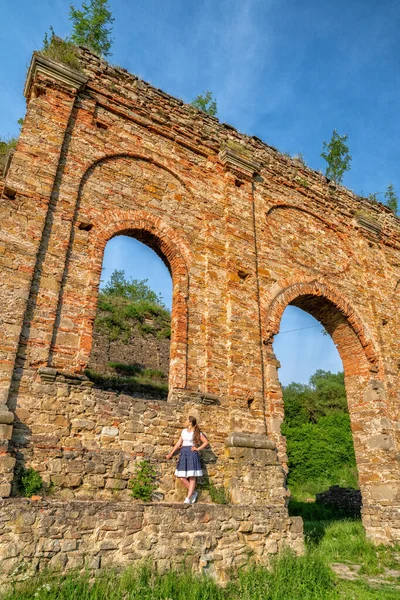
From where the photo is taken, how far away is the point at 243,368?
6934mm

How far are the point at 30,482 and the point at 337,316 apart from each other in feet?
23.2

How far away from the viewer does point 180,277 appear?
7137mm

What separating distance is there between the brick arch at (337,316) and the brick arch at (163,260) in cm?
245

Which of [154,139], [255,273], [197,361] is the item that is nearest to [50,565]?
[197,361]

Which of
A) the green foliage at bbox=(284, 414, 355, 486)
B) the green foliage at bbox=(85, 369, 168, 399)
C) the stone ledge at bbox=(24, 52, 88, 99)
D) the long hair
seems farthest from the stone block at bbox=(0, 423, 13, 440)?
the green foliage at bbox=(284, 414, 355, 486)

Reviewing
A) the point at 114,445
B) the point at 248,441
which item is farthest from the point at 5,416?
the point at 248,441

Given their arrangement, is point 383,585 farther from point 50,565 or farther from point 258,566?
point 50,565

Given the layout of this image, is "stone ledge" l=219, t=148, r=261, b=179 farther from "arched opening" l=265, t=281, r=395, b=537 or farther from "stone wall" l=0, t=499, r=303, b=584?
"stone wall" l=0, t=499, r=303, b=584

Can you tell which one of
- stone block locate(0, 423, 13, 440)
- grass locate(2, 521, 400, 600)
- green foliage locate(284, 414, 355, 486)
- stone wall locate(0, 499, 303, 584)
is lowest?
grass locate(2, 521, 400, 600)

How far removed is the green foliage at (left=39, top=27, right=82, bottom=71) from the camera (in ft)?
23.3

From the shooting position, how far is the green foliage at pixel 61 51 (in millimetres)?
7091

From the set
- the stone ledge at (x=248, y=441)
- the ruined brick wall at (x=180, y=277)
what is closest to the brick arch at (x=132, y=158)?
the ruined brick wall at (x=180, y=277)

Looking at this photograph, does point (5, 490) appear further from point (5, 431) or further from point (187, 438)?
point (187, 438)

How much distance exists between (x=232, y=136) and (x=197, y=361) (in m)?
5.27
